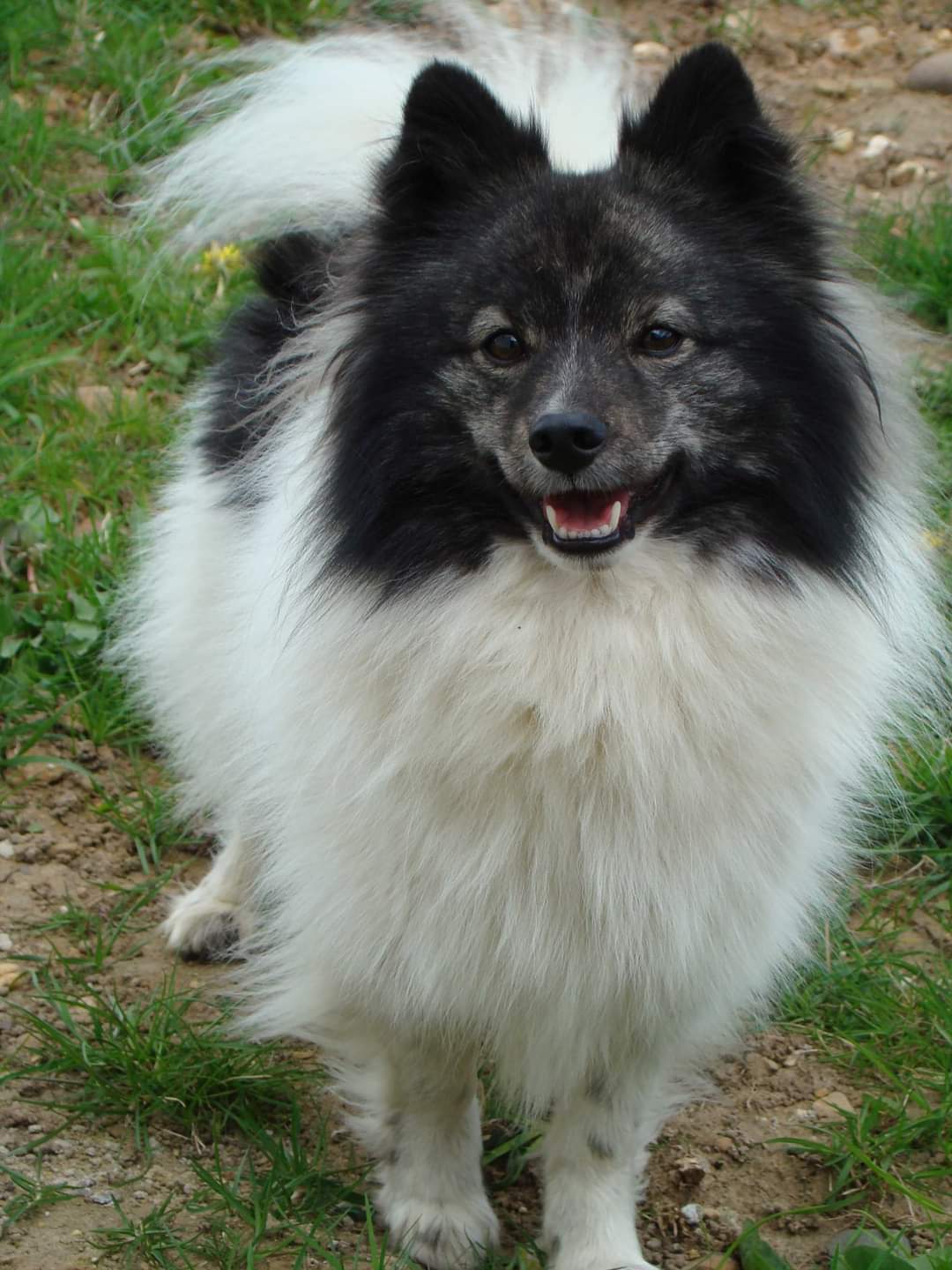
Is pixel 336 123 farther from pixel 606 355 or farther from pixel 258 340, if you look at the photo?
pixel 606 355

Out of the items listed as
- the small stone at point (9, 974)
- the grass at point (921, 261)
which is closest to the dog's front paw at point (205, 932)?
the small stone at point (9, 974)

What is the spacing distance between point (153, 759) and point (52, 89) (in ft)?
9.35

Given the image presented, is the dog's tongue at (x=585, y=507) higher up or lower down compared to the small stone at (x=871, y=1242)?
higher up

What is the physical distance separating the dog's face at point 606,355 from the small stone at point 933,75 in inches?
151

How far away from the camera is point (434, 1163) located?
9.20ft

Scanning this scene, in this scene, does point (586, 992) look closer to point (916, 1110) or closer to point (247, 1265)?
point (247, 1265)

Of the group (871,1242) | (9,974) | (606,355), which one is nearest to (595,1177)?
(871,1242)

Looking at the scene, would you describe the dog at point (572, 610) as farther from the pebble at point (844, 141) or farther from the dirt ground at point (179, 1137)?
the pebble at point (844, 141)

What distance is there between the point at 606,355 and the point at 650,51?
13.9 ft

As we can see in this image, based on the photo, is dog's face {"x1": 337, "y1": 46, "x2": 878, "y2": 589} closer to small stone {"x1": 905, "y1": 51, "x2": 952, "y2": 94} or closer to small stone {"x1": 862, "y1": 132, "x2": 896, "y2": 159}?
small stone {"x1": 862, "y1": 132, "x2": 896, "y2": 159}

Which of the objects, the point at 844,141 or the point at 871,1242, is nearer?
the point at 871,1242

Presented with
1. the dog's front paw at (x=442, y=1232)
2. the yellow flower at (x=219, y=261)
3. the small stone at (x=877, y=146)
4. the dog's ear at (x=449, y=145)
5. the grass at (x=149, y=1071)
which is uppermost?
the dog's ear at (x=449, y=145)

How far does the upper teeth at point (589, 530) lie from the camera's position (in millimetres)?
2291

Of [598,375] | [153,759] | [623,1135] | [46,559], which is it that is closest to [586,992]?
[623,1135]
